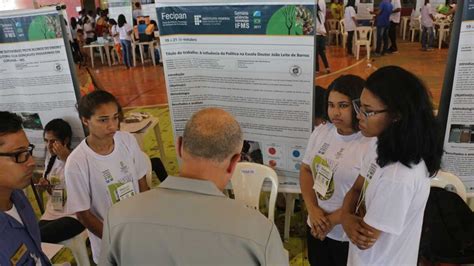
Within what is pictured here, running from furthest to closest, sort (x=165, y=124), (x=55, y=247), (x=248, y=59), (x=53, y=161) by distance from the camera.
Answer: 1. (x=165, y=124)
2. (x=53, y=161)
3. (x=248, y=59)
4. (x=55, y=247)

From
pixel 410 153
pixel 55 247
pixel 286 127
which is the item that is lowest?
pixel 55 247

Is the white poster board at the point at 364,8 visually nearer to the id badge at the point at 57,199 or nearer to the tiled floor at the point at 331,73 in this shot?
the tiled floor at the point at 331,73

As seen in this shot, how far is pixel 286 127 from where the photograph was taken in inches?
100.0

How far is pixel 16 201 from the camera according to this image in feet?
4.54

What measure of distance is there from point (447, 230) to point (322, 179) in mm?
805

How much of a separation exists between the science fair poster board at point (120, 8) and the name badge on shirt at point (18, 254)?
10.4 meters

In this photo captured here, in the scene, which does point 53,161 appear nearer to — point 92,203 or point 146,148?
point 92,203

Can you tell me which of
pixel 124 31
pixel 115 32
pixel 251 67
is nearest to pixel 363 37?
pixel 124 31

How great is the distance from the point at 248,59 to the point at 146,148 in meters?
2.65

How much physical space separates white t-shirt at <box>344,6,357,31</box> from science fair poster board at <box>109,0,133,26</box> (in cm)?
594

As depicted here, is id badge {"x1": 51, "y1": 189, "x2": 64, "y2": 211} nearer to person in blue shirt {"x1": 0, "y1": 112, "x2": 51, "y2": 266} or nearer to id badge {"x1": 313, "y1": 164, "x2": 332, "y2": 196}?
person in blue shirt {"x1": 0, "y1": 112, "x2": 51, "y2": 266}

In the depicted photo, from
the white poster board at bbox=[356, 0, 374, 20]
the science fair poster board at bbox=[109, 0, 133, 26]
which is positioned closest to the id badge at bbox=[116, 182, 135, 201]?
the science fair poster board at bbox=[109, 0, 133, 26]

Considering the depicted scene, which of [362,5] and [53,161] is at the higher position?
[362,5]

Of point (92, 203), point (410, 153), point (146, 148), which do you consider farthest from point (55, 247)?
point (146, 148)
